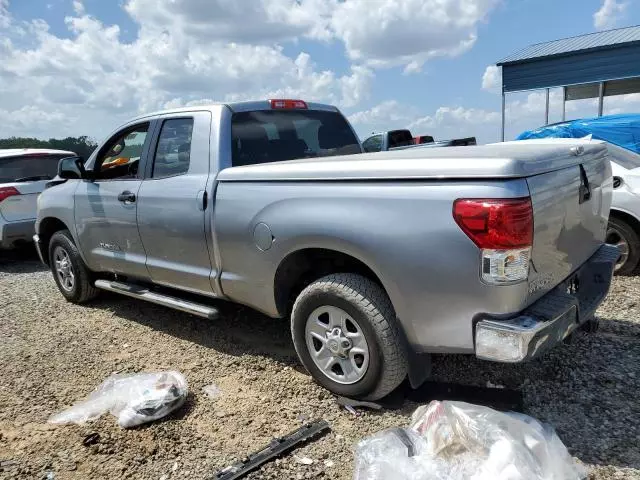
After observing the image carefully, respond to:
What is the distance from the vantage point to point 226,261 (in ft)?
11.8

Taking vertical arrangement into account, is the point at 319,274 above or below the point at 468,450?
above

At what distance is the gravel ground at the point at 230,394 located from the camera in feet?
8.98

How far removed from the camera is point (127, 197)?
4281 millimetres

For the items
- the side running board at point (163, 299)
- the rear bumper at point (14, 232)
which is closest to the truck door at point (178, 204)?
the side running board at point (163, 299)

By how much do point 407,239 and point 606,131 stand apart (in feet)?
29.7

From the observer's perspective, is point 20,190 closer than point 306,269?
No

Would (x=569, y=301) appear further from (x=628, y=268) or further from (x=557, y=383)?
(x=628, y=268)

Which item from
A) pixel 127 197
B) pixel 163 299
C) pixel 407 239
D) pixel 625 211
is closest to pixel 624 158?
pixel 625 211

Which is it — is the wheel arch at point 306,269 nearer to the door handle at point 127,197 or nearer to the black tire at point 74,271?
the door handle at point 127,197

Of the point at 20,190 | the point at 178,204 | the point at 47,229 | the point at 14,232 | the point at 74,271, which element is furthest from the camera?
the point at 20,190

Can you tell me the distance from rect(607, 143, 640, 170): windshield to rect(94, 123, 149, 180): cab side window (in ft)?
15.3

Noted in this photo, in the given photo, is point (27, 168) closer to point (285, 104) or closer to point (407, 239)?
point (285, 104)

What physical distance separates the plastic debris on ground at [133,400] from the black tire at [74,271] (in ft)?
6.72

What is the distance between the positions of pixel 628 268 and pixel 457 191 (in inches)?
153
